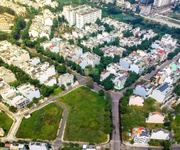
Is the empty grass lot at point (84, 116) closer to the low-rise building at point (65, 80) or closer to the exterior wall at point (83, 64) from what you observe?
the low-rise building at point (65, 80)

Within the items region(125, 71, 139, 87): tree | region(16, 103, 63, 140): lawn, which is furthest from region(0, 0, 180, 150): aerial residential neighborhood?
region(125, 71, 139, 87): tree

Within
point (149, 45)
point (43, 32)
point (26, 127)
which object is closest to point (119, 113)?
point (26, 127)

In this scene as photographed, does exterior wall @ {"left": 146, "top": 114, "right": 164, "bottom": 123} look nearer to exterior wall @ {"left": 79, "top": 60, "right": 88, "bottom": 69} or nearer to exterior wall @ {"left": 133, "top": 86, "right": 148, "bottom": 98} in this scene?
exterior wall @ {"left": 133, "top": 86, "right": 148, "bottom": 98}

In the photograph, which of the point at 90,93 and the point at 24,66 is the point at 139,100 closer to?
the point at 90,93

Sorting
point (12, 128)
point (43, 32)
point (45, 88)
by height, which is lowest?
point (12, 128)

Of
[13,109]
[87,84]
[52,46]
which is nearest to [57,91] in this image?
[87,84]

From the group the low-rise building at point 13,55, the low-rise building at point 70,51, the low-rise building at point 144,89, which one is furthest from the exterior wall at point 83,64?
the low-rise building at point 144,89

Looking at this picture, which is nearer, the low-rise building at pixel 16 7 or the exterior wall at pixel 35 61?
the exterior wall at pixel 35 61
